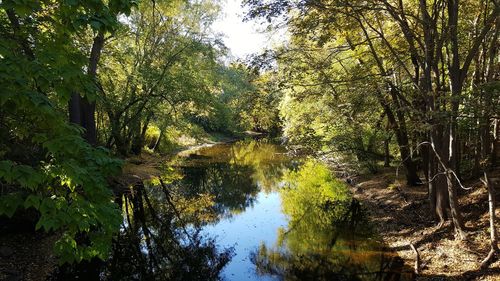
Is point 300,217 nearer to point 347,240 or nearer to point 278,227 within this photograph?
point 278,227

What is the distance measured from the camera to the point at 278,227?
15305 millimetres

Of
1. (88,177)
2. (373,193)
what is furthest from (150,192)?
(88,177)

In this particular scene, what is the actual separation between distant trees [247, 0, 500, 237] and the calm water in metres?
2.86

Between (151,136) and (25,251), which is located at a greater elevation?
(151,136)

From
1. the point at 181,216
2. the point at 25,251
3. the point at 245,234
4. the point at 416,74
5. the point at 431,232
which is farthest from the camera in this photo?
the point at 181,216

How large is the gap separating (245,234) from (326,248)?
3.35 meters

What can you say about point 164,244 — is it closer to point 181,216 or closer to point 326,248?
point 181,216

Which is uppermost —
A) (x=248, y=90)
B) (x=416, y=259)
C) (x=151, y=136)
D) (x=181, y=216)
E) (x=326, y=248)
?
(x=248, y=90)

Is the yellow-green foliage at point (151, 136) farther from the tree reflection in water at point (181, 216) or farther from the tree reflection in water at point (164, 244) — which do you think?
the tree reflection in water at point (164, 244)

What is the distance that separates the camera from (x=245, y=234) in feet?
48.1

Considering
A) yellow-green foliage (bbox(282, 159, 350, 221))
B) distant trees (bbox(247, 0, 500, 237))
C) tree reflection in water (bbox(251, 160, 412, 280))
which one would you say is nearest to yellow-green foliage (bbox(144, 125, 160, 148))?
yellow-green foliage (bbox(282, 159, 350, 221))

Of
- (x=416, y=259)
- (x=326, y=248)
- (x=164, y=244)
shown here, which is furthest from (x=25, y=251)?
(x=416, y=259)

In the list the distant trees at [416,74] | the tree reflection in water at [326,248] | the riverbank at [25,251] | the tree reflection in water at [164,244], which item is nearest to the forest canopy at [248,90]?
the distant trees at [416,74]

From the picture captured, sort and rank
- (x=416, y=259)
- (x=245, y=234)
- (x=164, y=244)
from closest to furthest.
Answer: (x=416, y=259), (x=164, y=244), (x=245, y=234)
